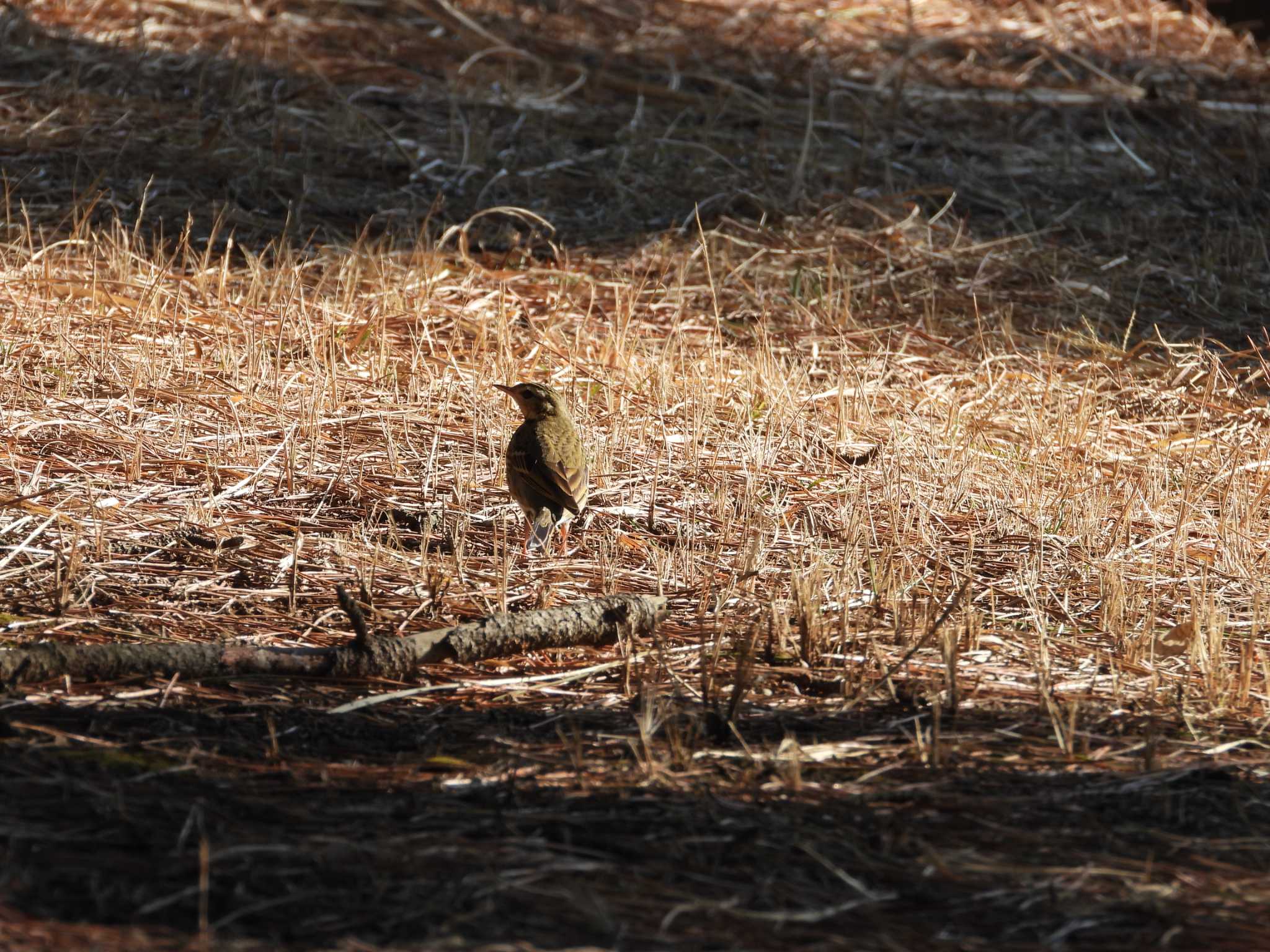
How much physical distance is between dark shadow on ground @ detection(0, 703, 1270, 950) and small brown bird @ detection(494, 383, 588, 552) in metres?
1.41

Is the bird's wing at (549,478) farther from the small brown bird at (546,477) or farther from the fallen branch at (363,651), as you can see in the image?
the fallen branch at (363,651)

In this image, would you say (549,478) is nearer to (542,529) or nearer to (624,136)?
(542,529)

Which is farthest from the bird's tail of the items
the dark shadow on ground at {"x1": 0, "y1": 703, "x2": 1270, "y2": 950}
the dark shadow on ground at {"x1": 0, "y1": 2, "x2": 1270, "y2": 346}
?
the dark shadow on ground at {"x1": 0, "y1": 2, "x2": 1270, "y2": 346}

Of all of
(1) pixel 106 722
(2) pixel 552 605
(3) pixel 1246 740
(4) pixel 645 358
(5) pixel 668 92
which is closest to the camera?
(1) pixel 106 722

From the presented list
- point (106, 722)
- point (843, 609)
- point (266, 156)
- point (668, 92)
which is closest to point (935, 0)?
point (668, 92)

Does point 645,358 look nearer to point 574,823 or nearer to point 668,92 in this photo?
point 574,823

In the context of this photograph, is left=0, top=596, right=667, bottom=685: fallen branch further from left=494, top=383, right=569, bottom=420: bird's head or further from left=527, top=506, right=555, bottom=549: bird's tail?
left=494, top=383, right=569, bottom=420: bird's head

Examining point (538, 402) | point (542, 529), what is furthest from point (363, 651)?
point (538, 402)

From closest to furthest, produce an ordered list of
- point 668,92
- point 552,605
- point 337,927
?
point 337,927 → point 552,605 → point 668,92

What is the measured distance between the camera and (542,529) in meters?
5.02

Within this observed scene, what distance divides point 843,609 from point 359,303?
4.57 metres

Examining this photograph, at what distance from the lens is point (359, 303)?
8.09 m

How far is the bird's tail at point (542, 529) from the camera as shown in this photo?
4992 millimetres

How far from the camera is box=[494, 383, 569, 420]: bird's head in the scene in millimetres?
5645
